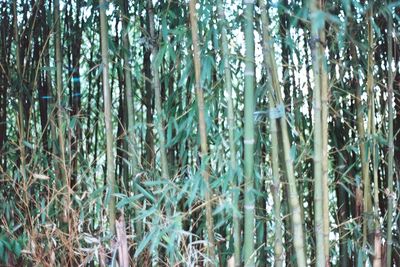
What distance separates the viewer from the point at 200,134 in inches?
80.1

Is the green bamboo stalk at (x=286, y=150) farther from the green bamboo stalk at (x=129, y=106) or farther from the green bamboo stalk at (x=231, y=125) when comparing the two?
the green bamboo stalk at (x=129, y=106)

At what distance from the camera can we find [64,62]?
2.71 metres

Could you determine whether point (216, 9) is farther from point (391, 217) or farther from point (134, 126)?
point (391, 217)

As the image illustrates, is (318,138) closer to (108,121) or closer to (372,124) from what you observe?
(372,124)

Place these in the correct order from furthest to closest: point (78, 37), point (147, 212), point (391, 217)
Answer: point (78, 37)
point (391, 217)
point (147, 212)

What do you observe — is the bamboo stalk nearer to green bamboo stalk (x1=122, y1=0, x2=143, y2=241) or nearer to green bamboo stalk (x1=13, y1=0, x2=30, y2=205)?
green bamboo stalk (x1=122, y1=0, x2=143, y2=241)

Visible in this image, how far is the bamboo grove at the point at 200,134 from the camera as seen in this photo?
198 centimetres

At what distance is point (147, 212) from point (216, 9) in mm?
717

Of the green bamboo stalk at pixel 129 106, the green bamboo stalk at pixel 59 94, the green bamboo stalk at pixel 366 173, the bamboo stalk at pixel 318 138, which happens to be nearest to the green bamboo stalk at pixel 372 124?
the green bamboo stalk at pixel 366 173

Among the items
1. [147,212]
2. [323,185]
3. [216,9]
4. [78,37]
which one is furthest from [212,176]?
[78,37]

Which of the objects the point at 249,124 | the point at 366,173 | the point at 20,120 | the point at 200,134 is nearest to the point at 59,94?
the point at 20,120

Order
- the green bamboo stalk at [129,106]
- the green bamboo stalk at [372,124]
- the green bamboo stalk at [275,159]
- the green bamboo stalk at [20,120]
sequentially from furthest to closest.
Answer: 1. the green bamboo stalk at [20,120]
2. the green bamboo stalk at [129,106]
3. the green bamboo stalk at [372,124]
4. the green bamboo stalk at [275,159]

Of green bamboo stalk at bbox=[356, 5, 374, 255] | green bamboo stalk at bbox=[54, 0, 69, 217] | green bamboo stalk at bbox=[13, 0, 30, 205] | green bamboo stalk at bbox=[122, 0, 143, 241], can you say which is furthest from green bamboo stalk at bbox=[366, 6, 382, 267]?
green bamboo stalk at bbox=[13, 0, 30, 205]

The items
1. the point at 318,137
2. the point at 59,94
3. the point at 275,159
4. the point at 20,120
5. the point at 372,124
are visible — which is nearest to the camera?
the point at 318,137
